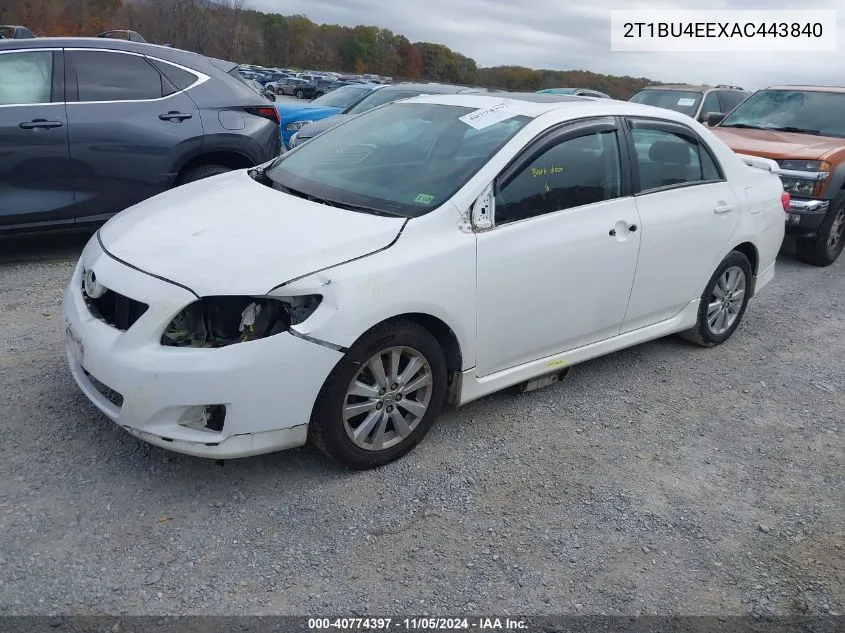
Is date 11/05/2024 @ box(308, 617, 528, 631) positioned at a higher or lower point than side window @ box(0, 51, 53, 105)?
Result: lower

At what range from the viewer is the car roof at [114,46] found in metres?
5.62

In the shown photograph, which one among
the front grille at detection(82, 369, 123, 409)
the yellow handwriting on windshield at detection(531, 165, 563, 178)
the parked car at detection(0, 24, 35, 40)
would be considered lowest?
the front grille at detection(82, 369, 123, 409)

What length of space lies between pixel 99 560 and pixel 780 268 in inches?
278

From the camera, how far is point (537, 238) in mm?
3648

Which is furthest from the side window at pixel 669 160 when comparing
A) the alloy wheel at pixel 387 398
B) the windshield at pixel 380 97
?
the windshield at pixel 380 97

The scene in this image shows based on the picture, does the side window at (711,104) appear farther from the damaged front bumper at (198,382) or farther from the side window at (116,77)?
the damaged front bumper at (198,382)

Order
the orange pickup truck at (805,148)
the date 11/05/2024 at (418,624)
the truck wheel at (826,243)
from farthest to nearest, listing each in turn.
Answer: the truck wheel at (826,243) → the orange pickup truck at (805,148) → the date 11/05/2024 at (418,624)

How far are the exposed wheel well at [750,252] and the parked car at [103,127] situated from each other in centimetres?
407

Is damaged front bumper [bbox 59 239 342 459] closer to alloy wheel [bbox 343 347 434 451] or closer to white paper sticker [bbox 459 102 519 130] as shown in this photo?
alloy wheel [bbox 343 347 434 451]

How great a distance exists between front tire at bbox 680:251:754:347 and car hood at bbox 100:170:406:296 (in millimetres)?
2548

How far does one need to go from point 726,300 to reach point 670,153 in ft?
3.92

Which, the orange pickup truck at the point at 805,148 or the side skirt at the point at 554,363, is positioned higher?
the orange pickup truck at the point at 805,148

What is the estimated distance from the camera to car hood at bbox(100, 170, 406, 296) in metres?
2.96

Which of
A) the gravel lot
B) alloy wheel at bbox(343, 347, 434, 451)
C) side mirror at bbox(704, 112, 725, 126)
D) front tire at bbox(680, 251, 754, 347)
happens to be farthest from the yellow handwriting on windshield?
side mirror at bbox(704, 112, 725, 126)
